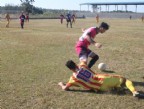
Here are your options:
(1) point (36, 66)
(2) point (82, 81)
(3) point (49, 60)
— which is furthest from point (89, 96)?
(3) point (49, 60)

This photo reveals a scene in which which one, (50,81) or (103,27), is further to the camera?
(50,81)

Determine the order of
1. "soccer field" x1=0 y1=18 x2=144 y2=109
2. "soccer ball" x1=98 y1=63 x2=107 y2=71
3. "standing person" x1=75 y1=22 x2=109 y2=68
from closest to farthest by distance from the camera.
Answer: "soccer field" x1=0 y1=18 x2=144 y2=109
"standing person" x1=75 y1=22 x2=109 y2=68
"soccer ball" x1=98 y1=63 x2=107 y2=71

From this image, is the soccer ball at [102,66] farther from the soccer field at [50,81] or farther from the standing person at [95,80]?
the standing person at [95,80]

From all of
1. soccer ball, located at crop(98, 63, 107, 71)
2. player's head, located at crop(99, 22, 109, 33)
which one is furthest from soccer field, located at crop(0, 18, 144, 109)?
player's head, located at crop(99, 22, 109, 33)

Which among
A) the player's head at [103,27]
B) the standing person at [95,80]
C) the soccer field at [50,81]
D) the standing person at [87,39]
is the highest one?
the player's head at [103,27]

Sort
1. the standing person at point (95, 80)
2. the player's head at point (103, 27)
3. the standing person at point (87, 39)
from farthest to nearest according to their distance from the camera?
the standing person at point (87, 39), the player's head at point (103, 27), the standing person at point (95, 80)

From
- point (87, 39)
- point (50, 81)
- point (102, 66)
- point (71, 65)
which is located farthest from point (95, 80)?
point (102, 66)

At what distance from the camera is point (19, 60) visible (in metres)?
14.8

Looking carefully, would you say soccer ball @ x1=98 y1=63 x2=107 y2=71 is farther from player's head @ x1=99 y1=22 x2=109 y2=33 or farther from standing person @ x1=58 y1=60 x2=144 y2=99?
standing person @ x1=58 y1=60 x2=144 y2=99

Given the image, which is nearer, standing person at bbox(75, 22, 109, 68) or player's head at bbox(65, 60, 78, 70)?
player's head at bbox(65, 60, 78, 70)

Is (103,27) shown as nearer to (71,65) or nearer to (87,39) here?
(87,39)

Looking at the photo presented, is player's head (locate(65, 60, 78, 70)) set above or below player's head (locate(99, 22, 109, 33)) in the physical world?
below

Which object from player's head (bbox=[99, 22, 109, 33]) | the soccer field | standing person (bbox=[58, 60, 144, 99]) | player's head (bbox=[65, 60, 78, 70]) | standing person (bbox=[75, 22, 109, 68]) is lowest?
the soccer field

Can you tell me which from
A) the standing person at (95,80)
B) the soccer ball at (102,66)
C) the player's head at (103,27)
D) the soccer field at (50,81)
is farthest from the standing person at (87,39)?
the soccer ball at (102,66)
